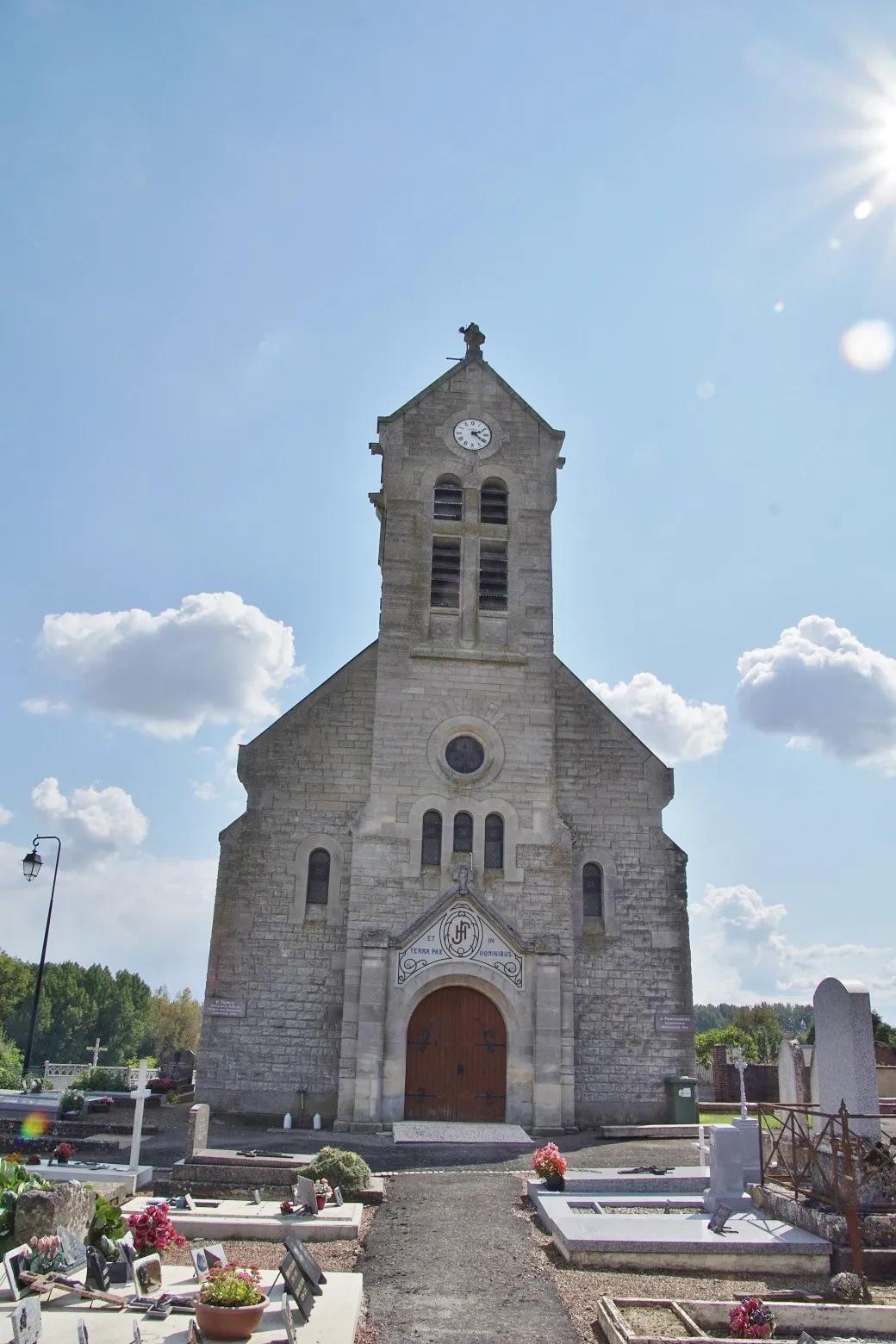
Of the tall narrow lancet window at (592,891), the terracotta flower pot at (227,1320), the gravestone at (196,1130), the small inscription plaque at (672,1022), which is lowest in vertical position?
the terracotta flower pot at (227,1320)

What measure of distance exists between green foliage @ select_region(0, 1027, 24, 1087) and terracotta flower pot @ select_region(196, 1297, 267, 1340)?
25754 millimetres

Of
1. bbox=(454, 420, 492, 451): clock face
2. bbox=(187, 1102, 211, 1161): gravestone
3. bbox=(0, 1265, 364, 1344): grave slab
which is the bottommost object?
bbox=(0, 1265, 364, 1344): grave slab

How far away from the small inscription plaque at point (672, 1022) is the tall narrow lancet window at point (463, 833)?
5.23 meters

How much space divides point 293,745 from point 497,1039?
24.7 feet

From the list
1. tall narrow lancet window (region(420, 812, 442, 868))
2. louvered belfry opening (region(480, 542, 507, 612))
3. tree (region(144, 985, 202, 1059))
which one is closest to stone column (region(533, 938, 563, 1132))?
tall narrow lancet window (region(420, 812, 442, 868))

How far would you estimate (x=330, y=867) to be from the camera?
2147 cm

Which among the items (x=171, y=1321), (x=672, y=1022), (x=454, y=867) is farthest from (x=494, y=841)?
(x=171, y=1321)

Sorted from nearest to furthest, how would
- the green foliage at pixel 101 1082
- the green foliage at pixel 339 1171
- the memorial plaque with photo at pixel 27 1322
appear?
the memorial plaque with photo at pixel 27 1322 → the green foliage at pixel 339 1171 → the green foliage at pixel 101 1082

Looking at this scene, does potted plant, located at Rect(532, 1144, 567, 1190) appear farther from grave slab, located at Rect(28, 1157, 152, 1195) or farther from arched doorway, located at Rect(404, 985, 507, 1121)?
arched doorway, located at Rect(404, 985, 507, 1121)

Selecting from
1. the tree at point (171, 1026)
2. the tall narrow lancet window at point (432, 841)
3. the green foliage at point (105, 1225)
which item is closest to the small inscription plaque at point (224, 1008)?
the tall narrow lancet window at point (432, 841)

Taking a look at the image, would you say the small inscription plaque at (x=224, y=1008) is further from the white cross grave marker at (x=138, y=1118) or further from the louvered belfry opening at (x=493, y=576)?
the louvered belfry opening at (x=493, y=576)

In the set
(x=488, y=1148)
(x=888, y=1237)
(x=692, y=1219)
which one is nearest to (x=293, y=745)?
(x=488, y=1148)

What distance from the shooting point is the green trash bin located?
1992 centimetres

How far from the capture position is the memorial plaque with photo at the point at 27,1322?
257 inches
